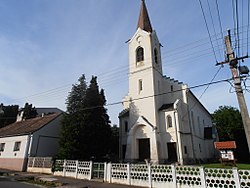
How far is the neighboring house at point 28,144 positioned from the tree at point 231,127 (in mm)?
28087

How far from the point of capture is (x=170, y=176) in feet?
29.5

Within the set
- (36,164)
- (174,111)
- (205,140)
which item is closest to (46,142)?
(36,164)

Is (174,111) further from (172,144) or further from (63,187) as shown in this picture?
(63,187)

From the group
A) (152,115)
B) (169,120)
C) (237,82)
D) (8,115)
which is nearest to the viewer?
(237,82)

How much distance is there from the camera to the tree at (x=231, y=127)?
1193 inches

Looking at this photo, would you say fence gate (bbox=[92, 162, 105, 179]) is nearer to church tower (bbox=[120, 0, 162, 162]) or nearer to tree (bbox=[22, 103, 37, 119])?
church tower (bbox=[120, 0, 162, 162])

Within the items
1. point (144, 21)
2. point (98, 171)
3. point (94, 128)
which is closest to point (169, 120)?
point (94, 128)

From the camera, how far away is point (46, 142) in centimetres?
2102

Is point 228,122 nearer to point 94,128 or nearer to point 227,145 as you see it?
point 227,145

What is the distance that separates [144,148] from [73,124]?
29.5 feet

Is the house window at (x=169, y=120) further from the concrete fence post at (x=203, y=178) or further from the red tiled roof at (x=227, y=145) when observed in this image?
the concrete fence post at (x=203, y=178)

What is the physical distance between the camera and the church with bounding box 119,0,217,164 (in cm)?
2072

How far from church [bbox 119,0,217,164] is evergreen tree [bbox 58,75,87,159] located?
670 cm

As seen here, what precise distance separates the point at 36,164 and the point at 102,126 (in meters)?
7.21
